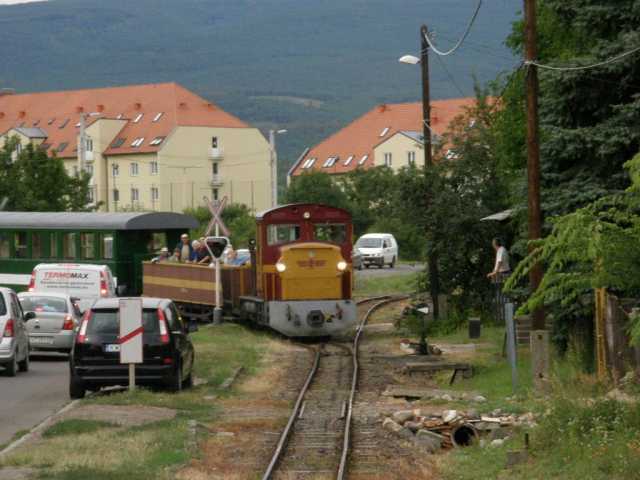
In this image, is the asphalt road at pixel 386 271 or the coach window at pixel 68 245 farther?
the asphalt road at pixel 386 271

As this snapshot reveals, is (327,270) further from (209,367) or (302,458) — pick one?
(302,458)

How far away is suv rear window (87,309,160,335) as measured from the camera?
21094 mm

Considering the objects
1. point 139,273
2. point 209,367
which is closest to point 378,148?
point 139,273

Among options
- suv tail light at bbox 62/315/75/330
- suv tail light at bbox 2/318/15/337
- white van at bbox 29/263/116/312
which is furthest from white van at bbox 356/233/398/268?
suv tail light at bbox 2/318/15/337

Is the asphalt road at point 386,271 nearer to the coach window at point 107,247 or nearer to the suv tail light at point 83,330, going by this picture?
the coach window at point 107,247

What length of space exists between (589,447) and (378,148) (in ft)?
332

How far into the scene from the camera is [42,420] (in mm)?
18859

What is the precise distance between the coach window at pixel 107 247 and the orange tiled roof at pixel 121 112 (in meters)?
72.2

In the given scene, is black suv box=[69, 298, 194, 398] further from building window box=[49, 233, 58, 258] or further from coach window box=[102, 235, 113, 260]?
building window box=[49, 233, 58, 258]

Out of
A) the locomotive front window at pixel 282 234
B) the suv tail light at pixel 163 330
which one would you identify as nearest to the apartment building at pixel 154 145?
the locomotive front window at pixel 282 234

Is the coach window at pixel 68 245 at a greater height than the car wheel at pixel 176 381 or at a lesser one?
greater

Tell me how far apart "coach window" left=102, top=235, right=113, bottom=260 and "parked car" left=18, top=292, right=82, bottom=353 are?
41.0 feet

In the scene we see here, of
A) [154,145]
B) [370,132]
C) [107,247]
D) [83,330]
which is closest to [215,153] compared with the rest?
[154,145]

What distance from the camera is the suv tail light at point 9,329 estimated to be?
24.9m
